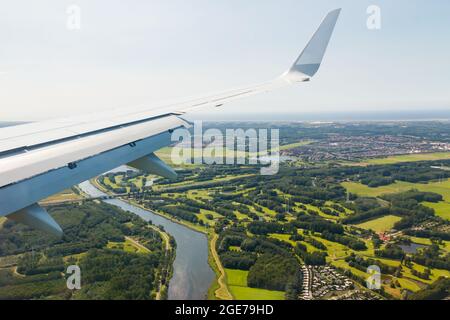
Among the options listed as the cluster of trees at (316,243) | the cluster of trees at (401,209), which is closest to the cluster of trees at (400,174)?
the cluster of trees at (401,209)

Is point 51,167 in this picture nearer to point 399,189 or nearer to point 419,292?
point 419,292

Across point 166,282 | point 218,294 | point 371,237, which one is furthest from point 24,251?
point 371,237

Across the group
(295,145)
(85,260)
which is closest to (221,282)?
(85,260)

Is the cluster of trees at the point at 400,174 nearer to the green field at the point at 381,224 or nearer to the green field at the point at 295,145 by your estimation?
the green field at the point at 381,224

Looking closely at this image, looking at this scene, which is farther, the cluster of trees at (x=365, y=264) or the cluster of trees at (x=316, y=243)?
the cluster of trees at (x=316, y=243)

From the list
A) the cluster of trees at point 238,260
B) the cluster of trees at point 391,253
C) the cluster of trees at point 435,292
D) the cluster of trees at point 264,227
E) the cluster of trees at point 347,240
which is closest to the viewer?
the cluster of trees at point 435,292

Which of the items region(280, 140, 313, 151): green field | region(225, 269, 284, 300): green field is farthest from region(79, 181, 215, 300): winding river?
region(280, 140, 313, 151): green field

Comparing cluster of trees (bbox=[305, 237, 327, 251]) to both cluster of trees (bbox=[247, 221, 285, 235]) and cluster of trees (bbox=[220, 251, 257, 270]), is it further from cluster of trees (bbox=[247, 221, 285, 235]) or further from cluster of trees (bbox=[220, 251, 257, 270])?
cluster of trees (bbox=[220, 251, 257, 270])
